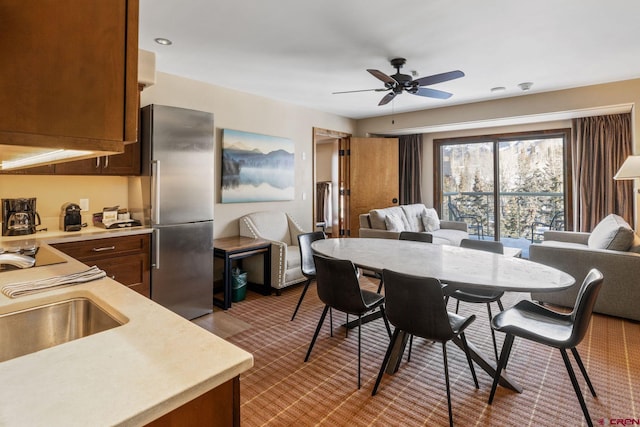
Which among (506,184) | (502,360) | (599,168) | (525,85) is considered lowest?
(502,360)

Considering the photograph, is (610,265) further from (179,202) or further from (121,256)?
(121,256)

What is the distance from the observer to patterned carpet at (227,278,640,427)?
1.97 metres

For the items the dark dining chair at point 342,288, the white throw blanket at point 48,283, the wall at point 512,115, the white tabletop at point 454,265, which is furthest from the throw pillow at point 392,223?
the white throw blanket at point 48,283

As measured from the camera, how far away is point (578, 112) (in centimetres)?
461

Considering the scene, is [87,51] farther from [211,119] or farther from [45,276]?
[211,119]

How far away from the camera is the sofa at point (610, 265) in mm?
3203

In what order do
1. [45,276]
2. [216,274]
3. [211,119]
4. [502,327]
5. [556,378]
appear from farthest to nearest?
[216,274] < [211,119] < [556,378] < [502,327] < [45,276]

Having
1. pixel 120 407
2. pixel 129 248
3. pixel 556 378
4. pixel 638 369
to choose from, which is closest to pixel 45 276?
pixel 120 407

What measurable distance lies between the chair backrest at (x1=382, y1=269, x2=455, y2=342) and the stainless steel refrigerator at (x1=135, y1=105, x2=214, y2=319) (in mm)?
2148

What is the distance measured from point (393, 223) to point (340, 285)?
277 cm

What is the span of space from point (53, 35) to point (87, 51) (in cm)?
6

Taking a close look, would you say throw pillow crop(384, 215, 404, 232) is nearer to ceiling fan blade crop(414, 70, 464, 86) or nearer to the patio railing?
the patio railing

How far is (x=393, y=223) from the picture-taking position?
4980mm

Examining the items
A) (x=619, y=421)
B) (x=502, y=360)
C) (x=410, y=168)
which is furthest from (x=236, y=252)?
(x=410, y=168)
